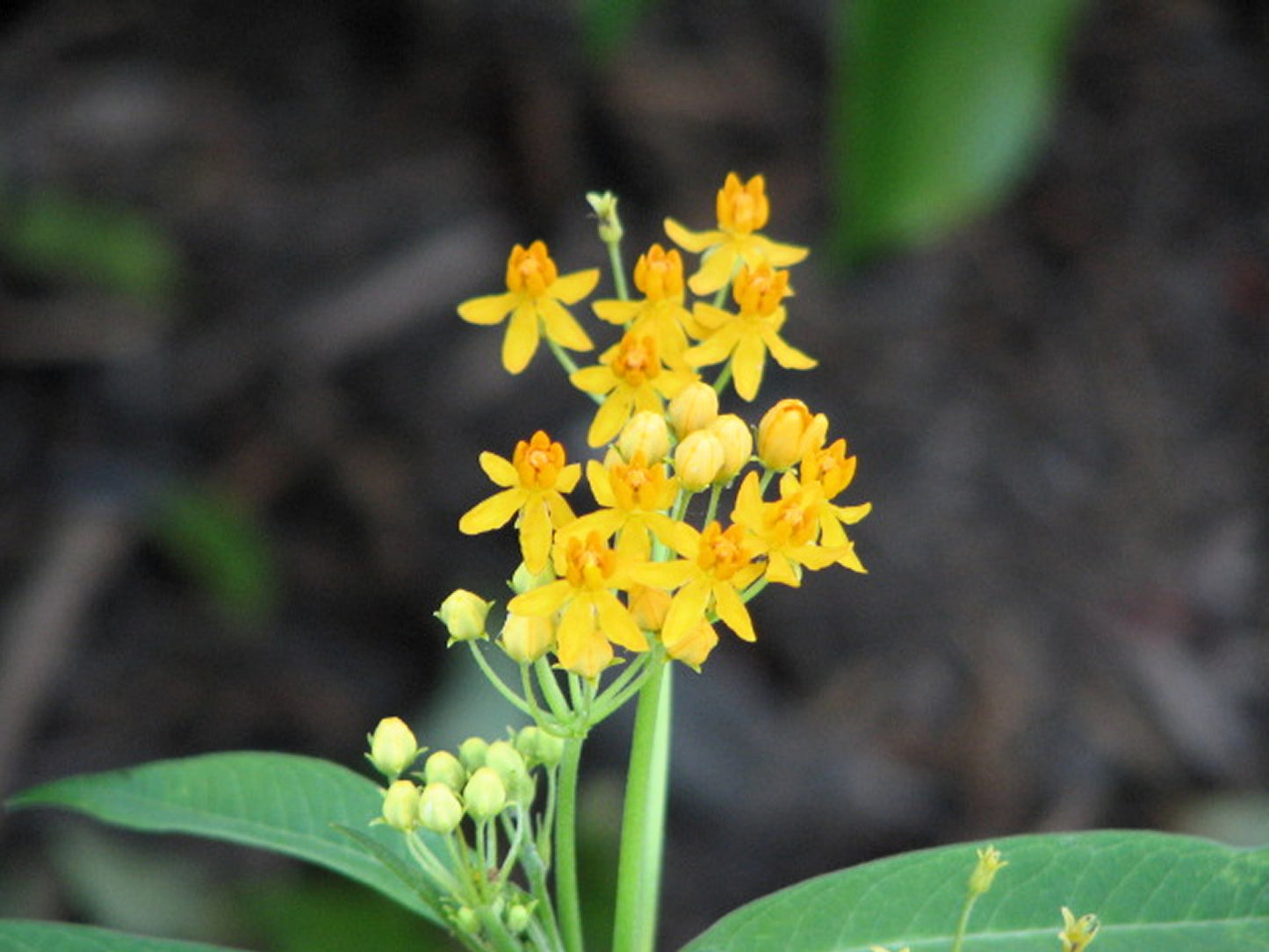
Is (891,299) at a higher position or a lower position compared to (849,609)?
higher

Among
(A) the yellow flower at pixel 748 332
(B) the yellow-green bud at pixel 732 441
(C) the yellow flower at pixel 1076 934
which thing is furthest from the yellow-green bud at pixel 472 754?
(C) the yellow flower at pixel 1076 934

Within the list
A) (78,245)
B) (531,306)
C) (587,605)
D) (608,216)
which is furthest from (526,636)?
(78,245)

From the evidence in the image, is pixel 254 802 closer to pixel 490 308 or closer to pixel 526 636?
pixel 526 636

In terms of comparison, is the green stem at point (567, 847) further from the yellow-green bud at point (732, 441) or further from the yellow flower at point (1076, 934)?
the yellow flower at point (1076, 934)

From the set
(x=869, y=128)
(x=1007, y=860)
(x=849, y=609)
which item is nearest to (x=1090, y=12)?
(x=869, y=128)

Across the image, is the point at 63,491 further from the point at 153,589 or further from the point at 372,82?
the point at 372,82

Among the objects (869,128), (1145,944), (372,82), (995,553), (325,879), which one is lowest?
(1145,944)

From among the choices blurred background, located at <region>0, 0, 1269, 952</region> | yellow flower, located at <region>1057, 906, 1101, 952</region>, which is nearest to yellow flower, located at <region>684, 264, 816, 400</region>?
yellow flower, located at <region>1057, 906, 1101, 952</region>

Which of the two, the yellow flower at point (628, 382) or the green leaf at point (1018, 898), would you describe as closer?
the green leaf at point (1018, 898)

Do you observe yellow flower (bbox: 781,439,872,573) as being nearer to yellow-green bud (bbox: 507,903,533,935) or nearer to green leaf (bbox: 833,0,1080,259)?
yellow-green bud (bbox: 507,903,533,935)
